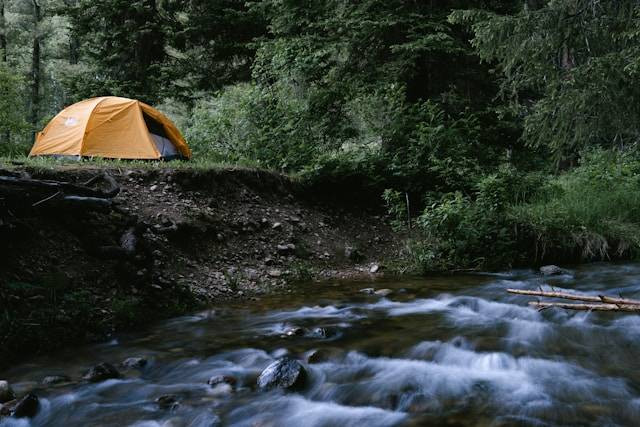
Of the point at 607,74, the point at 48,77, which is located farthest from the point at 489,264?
the point at 48,77

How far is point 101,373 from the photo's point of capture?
4102 mm

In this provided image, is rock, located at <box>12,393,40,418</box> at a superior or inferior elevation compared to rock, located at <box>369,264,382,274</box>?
superior

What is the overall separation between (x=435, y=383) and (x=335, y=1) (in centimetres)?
1068

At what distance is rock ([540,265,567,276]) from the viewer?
24.7 ft

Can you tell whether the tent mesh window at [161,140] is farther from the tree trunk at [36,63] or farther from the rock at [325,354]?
the tree trunk at [36,63]

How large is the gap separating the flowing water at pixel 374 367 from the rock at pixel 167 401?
0.03 m

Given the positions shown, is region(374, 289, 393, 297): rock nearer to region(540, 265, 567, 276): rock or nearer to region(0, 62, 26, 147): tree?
region(540, 265, 567, 276): rock

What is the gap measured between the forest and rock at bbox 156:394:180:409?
17.2ft

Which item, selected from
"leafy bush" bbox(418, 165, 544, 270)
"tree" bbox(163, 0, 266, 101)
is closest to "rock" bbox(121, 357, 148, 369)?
"leafy bush" bbox(418, 165, 544, 270)

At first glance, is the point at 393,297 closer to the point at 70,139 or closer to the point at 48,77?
the point at 70,139

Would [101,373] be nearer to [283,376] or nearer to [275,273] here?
[283,376]

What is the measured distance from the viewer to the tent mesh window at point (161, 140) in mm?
11148

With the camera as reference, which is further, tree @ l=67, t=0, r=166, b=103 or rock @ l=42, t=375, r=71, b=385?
tree @ l=67, t=0, r=166, b=103

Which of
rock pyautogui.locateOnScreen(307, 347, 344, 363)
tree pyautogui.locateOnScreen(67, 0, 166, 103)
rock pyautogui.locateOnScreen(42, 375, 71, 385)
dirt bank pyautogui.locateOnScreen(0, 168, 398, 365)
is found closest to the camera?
rock pyautogui.locateOnScreen(42, 375, 71, 385)
